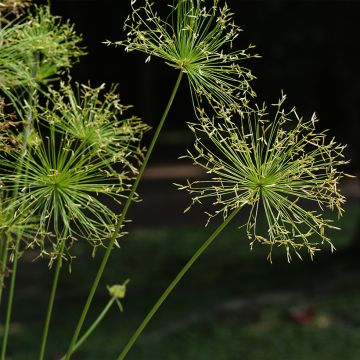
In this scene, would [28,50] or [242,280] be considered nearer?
[28,50]

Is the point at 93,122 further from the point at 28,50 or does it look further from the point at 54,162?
the point at 28,50

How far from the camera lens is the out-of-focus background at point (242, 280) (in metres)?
6.00

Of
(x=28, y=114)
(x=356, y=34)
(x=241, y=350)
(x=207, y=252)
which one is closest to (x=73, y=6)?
(x=207, y=252)

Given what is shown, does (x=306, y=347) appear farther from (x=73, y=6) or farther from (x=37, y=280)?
(x=73, y=6)

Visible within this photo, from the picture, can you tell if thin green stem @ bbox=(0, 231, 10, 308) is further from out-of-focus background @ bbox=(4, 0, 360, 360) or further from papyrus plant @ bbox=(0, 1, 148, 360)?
out-of-focus background @ bbox=(4, 0, 360, 360)

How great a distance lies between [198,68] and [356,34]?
23.7 ft

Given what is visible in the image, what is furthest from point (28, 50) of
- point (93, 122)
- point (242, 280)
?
point (242, 280)

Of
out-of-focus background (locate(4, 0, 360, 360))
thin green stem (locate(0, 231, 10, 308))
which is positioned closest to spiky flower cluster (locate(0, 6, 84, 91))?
thin green stem (locate(0, 231, 10, 308))

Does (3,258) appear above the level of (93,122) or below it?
below

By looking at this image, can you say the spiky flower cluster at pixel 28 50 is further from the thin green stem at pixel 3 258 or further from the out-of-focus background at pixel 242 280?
the out-of-focus background at pixel 242 280

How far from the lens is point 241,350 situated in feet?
19.0

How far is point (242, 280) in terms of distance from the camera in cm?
796

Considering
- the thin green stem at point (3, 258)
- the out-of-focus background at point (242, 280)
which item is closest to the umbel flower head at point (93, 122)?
the thin green stem at point (3, 258)

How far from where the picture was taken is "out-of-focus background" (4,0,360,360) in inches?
236
